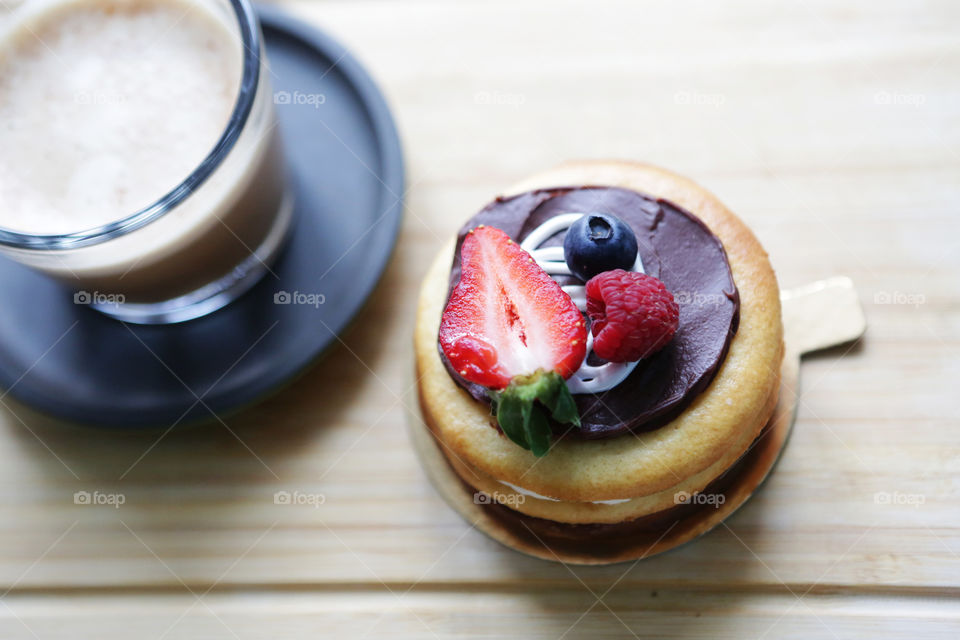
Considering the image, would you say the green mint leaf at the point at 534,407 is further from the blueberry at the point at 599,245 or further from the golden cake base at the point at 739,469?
the golden cake base at the point at 739,469

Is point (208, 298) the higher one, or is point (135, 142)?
point (135, 142)

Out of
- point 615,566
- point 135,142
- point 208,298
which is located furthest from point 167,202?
point 615,566

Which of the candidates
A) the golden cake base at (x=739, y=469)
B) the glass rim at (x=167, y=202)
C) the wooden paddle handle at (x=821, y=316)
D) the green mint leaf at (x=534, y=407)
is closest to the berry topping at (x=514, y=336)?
the green mint leaf at (x=534, y=407)

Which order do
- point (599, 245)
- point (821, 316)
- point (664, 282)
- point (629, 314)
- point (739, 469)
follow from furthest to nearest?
1. point (821, 316)
2. point (739, 469)
3. point (664, 282)
4. point (599, 245)
5. point (629, 314)

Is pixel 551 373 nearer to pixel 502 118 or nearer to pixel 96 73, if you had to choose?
pixel 502 118

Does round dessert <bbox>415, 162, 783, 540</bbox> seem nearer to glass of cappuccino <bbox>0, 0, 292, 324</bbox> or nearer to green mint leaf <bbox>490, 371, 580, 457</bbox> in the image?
green mint leaf <bbox>490, 371, 580, 457</bbox>

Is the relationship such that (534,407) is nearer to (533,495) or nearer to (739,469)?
(533,495)
